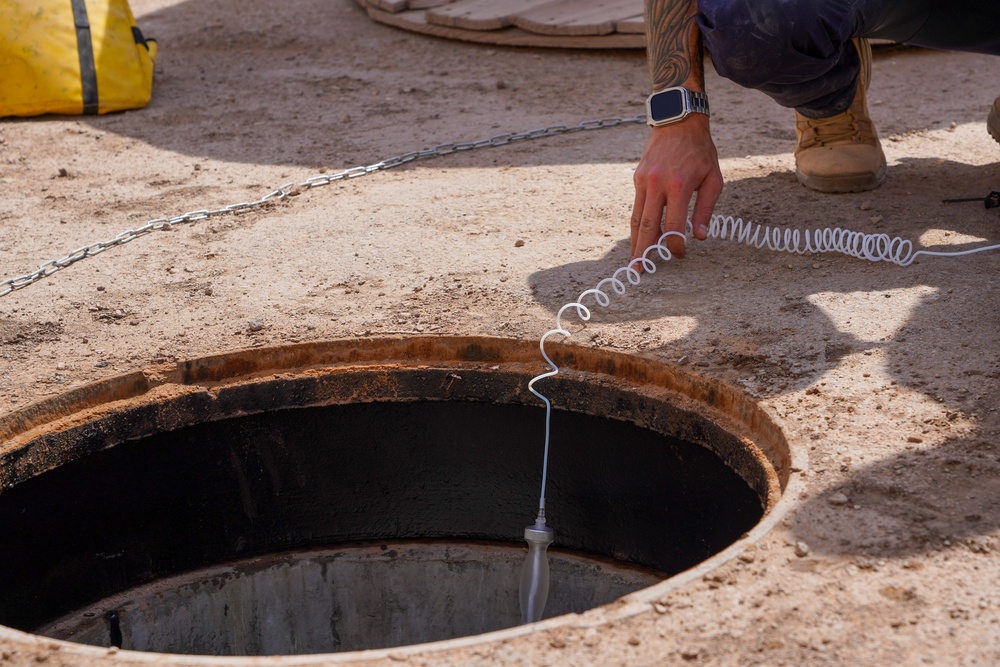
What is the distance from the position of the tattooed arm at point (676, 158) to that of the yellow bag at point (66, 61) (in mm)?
2877

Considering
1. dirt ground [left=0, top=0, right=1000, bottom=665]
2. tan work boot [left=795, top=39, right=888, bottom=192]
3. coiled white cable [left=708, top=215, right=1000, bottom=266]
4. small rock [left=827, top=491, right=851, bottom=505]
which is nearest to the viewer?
dirt ground [left=0, top=0, right=1000, bottom=665]

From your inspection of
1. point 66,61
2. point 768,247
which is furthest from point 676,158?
point 66,61

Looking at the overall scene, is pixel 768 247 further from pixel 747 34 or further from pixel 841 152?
pixel 747 34

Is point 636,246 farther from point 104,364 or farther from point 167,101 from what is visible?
point 167,101

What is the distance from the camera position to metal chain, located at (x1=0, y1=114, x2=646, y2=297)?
8.87 feet

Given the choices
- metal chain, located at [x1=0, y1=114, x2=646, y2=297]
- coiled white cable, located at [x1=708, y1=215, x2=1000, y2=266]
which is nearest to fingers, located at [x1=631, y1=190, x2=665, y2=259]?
coiled white cable, located at [x1=708, y1=215, x2=1000, y2=266]

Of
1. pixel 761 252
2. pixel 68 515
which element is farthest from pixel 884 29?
pixel 68 515

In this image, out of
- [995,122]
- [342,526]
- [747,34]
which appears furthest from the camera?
[995,122]

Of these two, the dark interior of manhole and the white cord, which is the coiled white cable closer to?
the white cord

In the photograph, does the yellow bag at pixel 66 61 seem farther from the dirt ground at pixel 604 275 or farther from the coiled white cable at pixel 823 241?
→ the coiled white cable at pixel 823 241

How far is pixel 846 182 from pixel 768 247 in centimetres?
51

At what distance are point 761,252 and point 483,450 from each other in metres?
0.89

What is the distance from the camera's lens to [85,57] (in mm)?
4543

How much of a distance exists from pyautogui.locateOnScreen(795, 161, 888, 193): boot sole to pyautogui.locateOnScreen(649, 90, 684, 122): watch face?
32.1 inches
